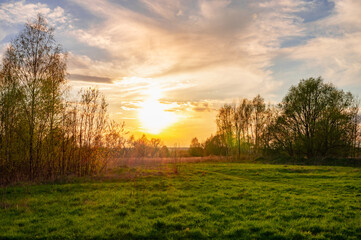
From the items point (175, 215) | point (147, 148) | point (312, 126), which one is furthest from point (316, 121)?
point (175, 215)

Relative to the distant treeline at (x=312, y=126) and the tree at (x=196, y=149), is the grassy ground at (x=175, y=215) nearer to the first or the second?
the distant treeline at (x=312, y=126)

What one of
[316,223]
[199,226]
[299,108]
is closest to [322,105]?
[299,108]

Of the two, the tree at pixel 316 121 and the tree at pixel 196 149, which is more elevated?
the tree at pixel 316 121

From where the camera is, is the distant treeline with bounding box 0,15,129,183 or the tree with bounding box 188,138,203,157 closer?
the distant treeline with bounding box 0,15,129,183

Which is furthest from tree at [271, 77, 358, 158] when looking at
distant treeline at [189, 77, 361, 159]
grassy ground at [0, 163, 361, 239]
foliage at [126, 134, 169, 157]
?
grassy ground at [0, 163, 361, 239]

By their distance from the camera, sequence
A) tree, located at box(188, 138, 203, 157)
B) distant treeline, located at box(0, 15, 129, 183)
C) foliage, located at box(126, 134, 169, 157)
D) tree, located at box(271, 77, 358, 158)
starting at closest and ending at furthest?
distant treeline, located at box(0, 15, 129, 183)
foliage, located at box(126, 134, 169, 157)
tree, located at box(271, 77, 358, 158)
tree, located at box(188, 138, 203, 157)

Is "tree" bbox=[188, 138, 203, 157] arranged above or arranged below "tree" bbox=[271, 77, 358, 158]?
below

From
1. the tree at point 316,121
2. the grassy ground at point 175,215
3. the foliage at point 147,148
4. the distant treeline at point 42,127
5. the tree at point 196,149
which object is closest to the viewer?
the grassy ground at point 175,215

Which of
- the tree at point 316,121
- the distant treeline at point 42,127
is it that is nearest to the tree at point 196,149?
the tree at point 316,121

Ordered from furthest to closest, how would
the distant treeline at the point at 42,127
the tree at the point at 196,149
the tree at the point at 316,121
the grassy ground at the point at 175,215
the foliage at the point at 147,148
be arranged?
1. the tree at the point at 196,149
2. the tree at the point at 316,121
3. the foliage at the point at 147,148
4. the distant treeline at the point at 42,127
5. the grassy ground at the point at 175,215

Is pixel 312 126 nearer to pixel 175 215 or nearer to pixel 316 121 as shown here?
pixel 316 121

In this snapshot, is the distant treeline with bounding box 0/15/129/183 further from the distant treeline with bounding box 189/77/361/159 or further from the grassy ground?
the distant treeline with bounding box 189/77/361/159

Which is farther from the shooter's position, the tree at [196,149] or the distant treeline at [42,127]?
the tree at [196,149]

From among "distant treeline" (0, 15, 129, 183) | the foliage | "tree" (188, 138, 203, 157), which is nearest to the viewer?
"distant treeline" (0, 15, 129, 183)
